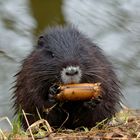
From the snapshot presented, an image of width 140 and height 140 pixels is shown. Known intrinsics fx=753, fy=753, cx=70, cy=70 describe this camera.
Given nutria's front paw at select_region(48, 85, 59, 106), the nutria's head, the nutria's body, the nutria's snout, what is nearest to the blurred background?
the nutria's body

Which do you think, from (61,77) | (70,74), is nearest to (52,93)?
(61,77)

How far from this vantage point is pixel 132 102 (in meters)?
8.50

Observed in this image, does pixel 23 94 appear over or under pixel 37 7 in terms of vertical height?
under

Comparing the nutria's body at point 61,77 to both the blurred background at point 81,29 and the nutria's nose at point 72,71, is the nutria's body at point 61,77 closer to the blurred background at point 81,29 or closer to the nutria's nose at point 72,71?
the nutria's nose at point 72,71

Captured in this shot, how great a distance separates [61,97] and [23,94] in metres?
0.67

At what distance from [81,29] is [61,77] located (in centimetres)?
438

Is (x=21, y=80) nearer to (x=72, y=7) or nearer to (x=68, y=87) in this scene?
(x=68, y=87)

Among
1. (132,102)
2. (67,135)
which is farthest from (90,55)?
(132,102)

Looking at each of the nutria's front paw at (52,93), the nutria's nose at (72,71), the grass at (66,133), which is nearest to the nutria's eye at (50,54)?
the nutria's front paw at (52,93)

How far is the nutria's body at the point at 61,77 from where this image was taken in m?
5.69

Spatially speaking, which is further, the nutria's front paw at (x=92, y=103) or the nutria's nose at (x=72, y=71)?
the nutria's front paw at (x=92, y=103)

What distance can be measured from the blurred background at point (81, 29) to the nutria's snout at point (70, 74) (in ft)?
8.78

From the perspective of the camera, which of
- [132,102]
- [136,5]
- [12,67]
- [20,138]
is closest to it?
[20,138]

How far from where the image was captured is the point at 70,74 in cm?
540
